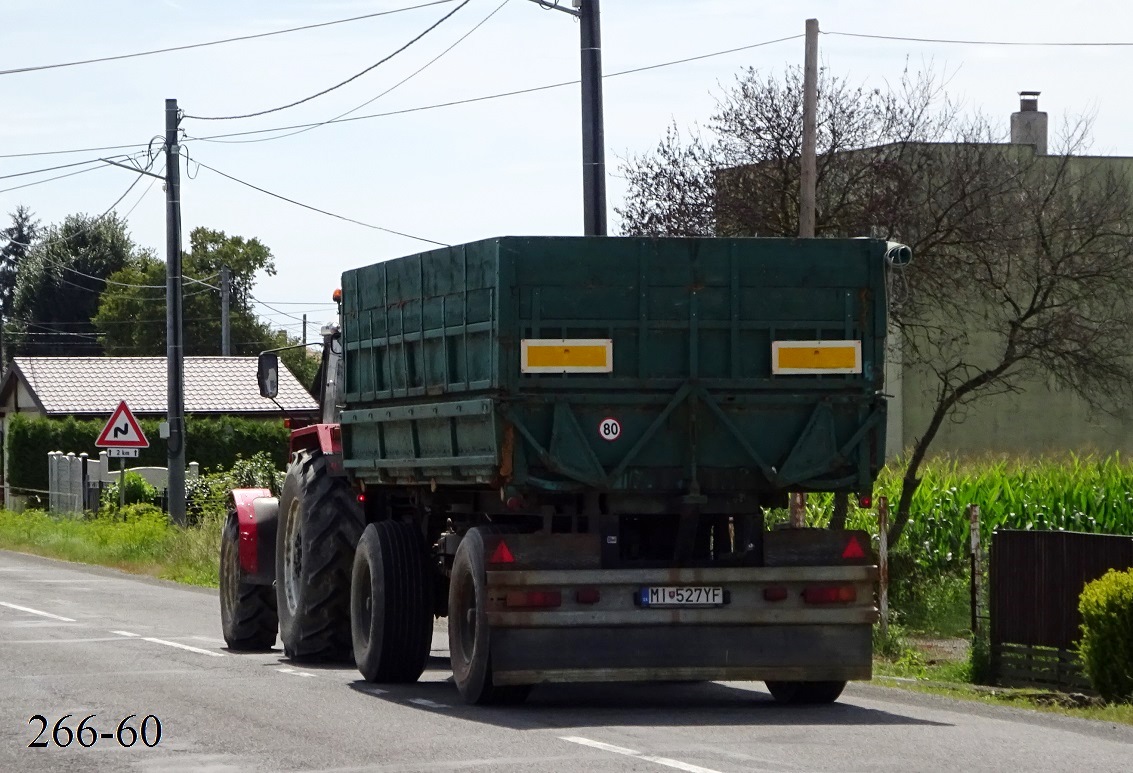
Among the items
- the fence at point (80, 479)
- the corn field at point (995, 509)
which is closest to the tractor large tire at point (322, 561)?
the corn field at point (995, 509)

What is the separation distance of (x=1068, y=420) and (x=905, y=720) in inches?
1205

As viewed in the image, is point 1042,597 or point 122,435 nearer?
point 1042,597

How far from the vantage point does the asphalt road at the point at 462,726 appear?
9.42m

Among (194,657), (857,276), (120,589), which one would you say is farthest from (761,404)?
(120,589)

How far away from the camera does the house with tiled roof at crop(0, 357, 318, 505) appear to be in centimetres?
6088

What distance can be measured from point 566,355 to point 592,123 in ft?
26.0

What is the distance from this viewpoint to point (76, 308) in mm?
104812

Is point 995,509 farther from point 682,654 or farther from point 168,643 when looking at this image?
point 682,654

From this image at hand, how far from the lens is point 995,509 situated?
2414cm

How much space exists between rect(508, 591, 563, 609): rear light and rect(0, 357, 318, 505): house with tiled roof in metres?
49.5

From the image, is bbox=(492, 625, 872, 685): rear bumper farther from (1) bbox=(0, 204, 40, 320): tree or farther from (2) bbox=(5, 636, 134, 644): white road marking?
(1) bbox=(0, 204, 40, 320): tree

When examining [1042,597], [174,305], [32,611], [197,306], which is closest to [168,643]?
[32,611]

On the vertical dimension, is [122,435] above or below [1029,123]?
below

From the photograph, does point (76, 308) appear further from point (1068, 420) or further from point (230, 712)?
point (230, 712)
